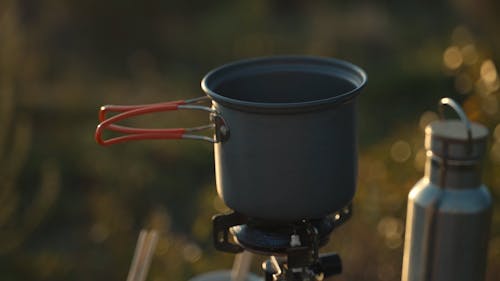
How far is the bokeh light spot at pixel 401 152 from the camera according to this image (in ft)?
11.0

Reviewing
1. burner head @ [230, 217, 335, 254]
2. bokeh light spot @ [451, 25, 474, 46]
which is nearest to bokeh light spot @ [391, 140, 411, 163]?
bokeh light spot @ [451, 25, 474, 46]

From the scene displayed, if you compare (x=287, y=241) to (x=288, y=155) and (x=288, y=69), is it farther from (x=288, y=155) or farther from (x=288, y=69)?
(x=288, y=69)

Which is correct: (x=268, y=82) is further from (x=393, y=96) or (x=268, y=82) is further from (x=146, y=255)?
(x=393, y=96)

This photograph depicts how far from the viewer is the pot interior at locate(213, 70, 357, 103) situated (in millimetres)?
1849

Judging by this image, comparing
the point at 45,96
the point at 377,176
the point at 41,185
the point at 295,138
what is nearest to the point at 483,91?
the point at 377,176

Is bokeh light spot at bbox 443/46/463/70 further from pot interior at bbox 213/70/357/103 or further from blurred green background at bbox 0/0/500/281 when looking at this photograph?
pot interior at bbox 213/70/357/103

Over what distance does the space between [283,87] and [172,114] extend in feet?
9.18

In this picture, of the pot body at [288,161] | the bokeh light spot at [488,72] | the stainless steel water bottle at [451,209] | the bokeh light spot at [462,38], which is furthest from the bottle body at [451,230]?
the bokeh light spot at [462,38]

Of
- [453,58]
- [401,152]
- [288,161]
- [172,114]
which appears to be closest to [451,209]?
[288,161]

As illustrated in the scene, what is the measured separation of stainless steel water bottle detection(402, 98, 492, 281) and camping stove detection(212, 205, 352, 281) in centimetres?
24

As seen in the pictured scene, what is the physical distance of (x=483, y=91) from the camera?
3.12 metres

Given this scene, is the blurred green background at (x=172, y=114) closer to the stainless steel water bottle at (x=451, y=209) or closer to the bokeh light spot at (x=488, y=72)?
the bokeh light spot at (x=488, y=72)

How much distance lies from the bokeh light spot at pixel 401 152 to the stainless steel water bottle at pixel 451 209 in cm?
174

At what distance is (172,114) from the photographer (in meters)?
4.66
